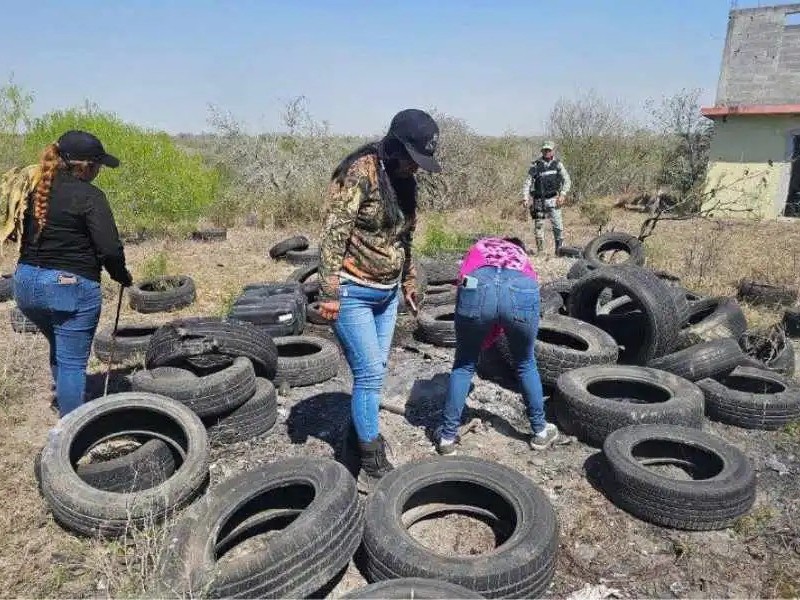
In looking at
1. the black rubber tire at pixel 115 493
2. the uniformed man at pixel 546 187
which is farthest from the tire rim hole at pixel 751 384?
the uniformed man at pixel 546 187

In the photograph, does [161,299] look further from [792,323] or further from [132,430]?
[792,323]

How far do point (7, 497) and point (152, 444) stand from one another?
2.94 ft

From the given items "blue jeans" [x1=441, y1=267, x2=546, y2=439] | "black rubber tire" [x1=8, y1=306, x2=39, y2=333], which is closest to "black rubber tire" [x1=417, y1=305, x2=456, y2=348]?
"blue jeans" [x1=441, y1=267, x2=546, y2=439]

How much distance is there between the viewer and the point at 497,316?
3.69m

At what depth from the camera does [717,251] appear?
1038 cm

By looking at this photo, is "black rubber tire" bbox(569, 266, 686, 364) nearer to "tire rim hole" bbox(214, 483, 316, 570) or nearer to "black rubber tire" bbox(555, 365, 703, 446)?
"black rubber tire" bbox(555, 365, 703, 446)

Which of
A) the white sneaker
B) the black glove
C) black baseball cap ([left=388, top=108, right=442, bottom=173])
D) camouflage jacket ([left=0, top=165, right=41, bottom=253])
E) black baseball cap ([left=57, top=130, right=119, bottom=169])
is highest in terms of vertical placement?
black baseball cap ([left=388, top=108, right=442, bottom=173])

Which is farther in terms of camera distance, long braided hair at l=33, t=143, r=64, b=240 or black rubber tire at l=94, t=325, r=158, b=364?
black rubber tire at l=94, t=325, r=158, b=364

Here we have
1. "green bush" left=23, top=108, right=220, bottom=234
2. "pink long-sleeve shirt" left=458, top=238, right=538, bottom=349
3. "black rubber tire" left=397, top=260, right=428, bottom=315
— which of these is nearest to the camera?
"pink long-sleeve shirt" left=458, top=238, right=538, bottom=349

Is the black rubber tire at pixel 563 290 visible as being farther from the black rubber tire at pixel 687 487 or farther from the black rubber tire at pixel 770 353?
the black rubber tire at pixel 687 487

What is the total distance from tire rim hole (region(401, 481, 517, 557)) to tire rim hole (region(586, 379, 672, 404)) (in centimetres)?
173

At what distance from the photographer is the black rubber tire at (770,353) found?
587 cm

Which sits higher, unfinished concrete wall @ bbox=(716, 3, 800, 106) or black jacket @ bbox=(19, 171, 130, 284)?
unfinished concrete wall @ bbox=(716, 3, 800, 106)

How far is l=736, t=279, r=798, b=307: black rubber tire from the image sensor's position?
789 centimetres
